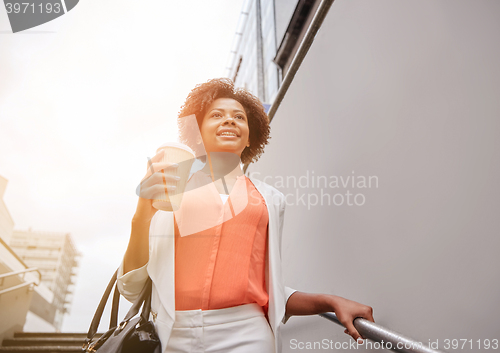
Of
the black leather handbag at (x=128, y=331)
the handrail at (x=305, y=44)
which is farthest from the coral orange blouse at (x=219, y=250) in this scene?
the handrail at (x=305, y=44)

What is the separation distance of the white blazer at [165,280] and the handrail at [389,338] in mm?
259

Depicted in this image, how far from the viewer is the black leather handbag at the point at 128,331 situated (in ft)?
2.97

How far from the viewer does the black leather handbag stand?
90 centimetres

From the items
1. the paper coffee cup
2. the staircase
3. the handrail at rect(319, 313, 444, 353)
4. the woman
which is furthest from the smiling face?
the staircase

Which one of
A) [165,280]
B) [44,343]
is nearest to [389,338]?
[165,280]

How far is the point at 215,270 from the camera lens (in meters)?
1.02

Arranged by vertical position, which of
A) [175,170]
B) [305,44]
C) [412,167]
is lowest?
[412,167]

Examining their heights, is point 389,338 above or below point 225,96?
below

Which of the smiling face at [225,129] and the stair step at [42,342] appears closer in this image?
the smiling face at [225,129]

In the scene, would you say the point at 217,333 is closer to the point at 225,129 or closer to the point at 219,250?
the point at 219,250

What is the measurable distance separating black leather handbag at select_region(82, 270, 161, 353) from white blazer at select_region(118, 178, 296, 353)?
0.07ft

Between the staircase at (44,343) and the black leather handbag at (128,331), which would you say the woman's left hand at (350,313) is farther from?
the staircase at (44,343)

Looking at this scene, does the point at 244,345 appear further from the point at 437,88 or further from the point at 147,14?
the point at 147,14

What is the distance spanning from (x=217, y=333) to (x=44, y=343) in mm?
3751
